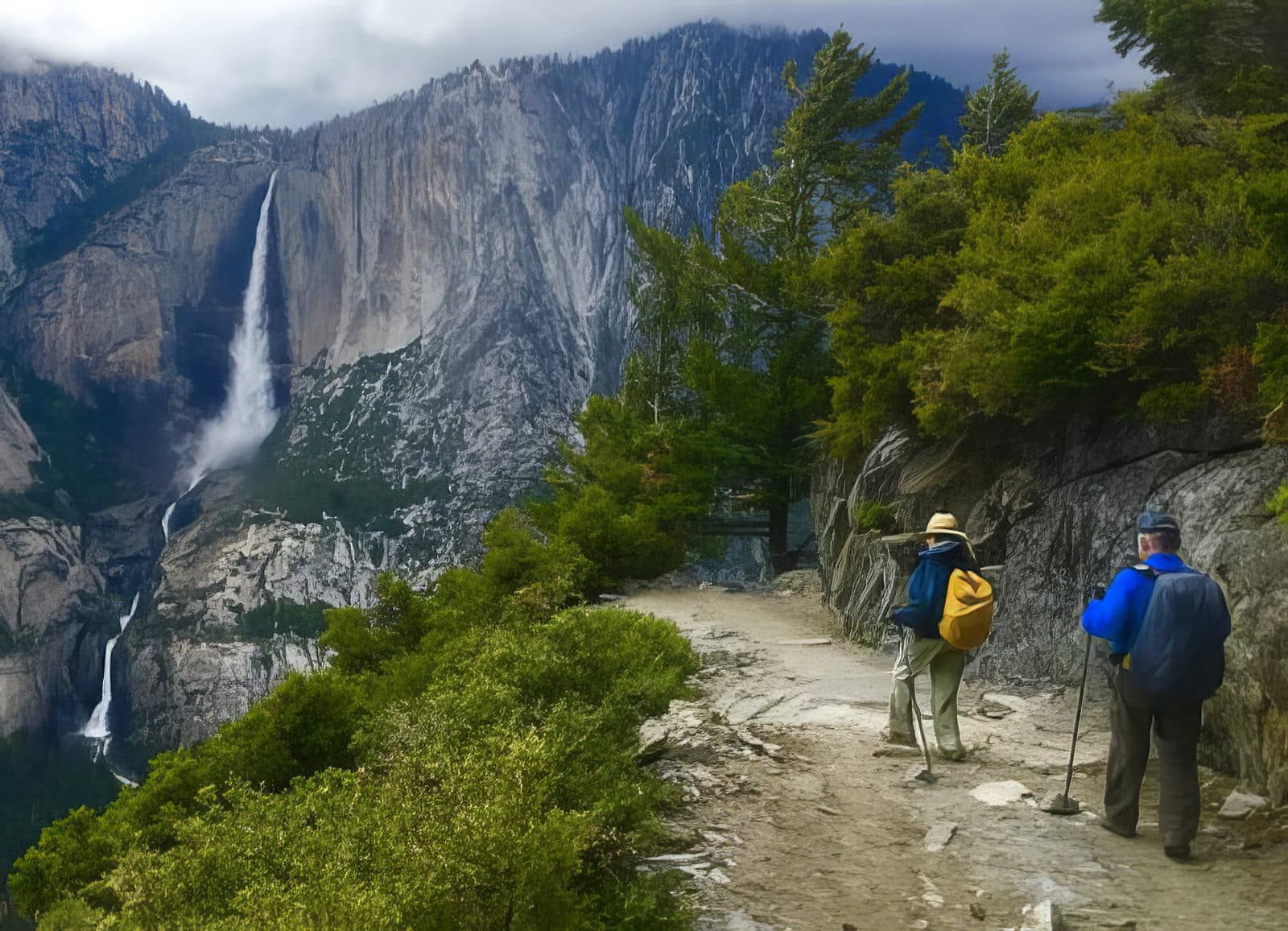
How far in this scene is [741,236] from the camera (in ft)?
82.7

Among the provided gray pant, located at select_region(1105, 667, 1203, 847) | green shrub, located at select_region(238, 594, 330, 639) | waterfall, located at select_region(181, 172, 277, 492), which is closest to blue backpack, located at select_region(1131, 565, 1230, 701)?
gray pant, located at select_region(1105, 667, 1203, 847)

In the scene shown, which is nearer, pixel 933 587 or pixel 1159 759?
pixel 1159 759

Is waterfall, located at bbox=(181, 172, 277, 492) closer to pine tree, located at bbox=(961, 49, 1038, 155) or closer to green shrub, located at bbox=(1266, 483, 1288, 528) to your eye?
pine tree, located at bbox=(961, 49, 1038, 155)

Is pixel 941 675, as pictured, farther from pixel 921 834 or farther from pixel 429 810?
pixel 429 810

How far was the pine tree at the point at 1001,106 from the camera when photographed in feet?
72.4

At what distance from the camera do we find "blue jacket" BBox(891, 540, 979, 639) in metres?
6.55

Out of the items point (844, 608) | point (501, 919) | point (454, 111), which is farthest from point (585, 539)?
point (454, 111)

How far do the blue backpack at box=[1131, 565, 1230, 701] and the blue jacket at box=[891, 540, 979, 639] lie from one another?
188 cm

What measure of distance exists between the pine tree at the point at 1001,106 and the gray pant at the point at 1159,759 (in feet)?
61.8

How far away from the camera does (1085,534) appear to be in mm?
8578

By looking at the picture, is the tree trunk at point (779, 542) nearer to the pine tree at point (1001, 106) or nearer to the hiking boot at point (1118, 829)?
the pine tree at point (1001, 106)

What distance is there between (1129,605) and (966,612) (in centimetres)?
144

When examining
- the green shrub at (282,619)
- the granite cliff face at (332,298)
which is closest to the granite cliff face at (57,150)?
the granite cliff face at (332,298)

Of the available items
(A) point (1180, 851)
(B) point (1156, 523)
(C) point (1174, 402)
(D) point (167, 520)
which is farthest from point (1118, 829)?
(D) point (167, 520)
